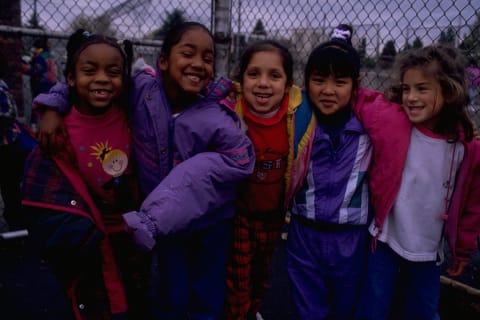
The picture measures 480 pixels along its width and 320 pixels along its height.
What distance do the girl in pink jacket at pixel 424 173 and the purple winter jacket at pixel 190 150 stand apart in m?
0.69

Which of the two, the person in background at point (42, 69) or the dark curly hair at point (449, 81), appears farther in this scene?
the person in background at point (42, 69)

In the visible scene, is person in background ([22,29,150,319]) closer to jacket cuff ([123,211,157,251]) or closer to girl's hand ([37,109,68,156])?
girl's hand ([37,109,68,156])

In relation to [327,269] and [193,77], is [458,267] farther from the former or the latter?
[193,77]

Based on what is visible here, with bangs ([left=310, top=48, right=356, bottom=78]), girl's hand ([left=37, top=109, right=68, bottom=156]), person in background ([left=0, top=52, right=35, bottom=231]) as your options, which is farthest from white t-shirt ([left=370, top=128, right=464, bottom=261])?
person in background ([left=0, top=52, right=35, bottom=231])

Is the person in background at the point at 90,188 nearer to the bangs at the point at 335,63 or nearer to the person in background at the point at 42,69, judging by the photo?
the bangs at the point at 335,63

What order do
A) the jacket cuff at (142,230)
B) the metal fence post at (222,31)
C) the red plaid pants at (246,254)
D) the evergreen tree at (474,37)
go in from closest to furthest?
the jacket cuff at (142,230) → the red plaid pants at (246,254) → the metal fence post at (222,31) → the evergreen tree at (474,37)

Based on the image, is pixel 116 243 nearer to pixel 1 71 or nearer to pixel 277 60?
pixel 277 60

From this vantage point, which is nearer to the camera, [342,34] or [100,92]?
[100,92]

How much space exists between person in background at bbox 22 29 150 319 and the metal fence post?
952 mm

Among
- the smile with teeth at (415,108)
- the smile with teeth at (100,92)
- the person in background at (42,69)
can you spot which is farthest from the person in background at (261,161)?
the person in background at (42,69)

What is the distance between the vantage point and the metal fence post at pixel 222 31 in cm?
288

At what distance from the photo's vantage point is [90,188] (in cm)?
196

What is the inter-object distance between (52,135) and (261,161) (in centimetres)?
100

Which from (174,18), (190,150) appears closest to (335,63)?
(190,150)
